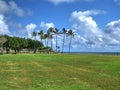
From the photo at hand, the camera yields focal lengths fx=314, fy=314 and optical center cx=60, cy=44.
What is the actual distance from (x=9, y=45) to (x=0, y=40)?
120ft

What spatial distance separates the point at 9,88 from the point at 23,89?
0.99m

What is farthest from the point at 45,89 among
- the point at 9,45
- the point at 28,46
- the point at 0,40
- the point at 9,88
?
the point at 28,46

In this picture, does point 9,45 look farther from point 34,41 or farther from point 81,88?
point 81,88

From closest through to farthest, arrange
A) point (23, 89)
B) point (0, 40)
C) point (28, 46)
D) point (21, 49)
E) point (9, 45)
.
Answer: point (23, 89) < point (0, 40) < point (9, 45) < point (21, 49) < point (28, 46)

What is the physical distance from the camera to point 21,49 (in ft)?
601

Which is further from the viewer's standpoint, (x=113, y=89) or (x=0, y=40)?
(x=0, y=40)

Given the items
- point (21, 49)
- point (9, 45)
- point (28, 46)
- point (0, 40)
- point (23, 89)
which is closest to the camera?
point (23, 89)

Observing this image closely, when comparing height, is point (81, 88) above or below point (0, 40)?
below

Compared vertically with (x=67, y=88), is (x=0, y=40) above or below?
above

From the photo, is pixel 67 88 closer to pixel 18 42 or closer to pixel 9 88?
pixel 9 88

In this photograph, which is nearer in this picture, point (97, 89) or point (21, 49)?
point (97, 89)

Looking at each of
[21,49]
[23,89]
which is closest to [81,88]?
[23,89]

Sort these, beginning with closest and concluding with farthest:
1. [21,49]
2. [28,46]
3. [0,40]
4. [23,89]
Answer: [23,89] → [0,40] → [21,49] → [28,46]

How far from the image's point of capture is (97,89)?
19812 mm
